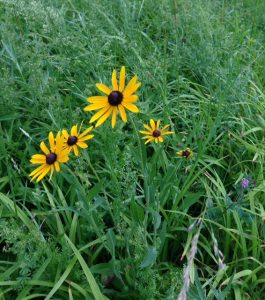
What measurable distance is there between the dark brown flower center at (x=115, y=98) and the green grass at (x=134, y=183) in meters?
0.10

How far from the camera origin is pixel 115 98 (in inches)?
45.8

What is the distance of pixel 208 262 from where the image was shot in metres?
1.68

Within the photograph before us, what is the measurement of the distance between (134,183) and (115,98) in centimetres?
42

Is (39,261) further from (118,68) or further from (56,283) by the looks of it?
(118,68)

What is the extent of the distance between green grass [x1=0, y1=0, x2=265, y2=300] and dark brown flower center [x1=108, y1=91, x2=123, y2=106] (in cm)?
10

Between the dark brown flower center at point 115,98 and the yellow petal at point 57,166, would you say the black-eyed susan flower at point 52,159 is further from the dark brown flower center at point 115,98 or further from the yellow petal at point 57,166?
the dark brown flower center at point 115,98

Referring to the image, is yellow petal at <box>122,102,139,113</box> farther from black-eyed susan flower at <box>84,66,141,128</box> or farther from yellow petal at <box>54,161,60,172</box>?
yellow petal at <box>54,161,60,172</box>

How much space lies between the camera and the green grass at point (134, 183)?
1394 millimetres

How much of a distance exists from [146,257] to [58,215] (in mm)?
510

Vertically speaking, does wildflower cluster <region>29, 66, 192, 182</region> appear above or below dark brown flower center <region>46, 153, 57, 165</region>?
above

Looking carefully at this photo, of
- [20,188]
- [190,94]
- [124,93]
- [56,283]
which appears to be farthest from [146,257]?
[190,94]

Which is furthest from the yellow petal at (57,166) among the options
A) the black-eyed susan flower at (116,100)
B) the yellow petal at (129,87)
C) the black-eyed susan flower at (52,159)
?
the yellow petal at (129,87)

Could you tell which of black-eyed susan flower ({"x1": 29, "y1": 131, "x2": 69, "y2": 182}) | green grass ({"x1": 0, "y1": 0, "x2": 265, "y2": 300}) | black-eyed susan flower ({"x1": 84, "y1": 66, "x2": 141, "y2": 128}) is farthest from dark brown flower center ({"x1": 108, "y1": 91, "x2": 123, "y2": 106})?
black-eyed susan flower ({"x1": 29, "y1": 131, "x2": 69, "y2": 182})

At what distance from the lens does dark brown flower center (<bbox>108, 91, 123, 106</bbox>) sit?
1.16 meters
